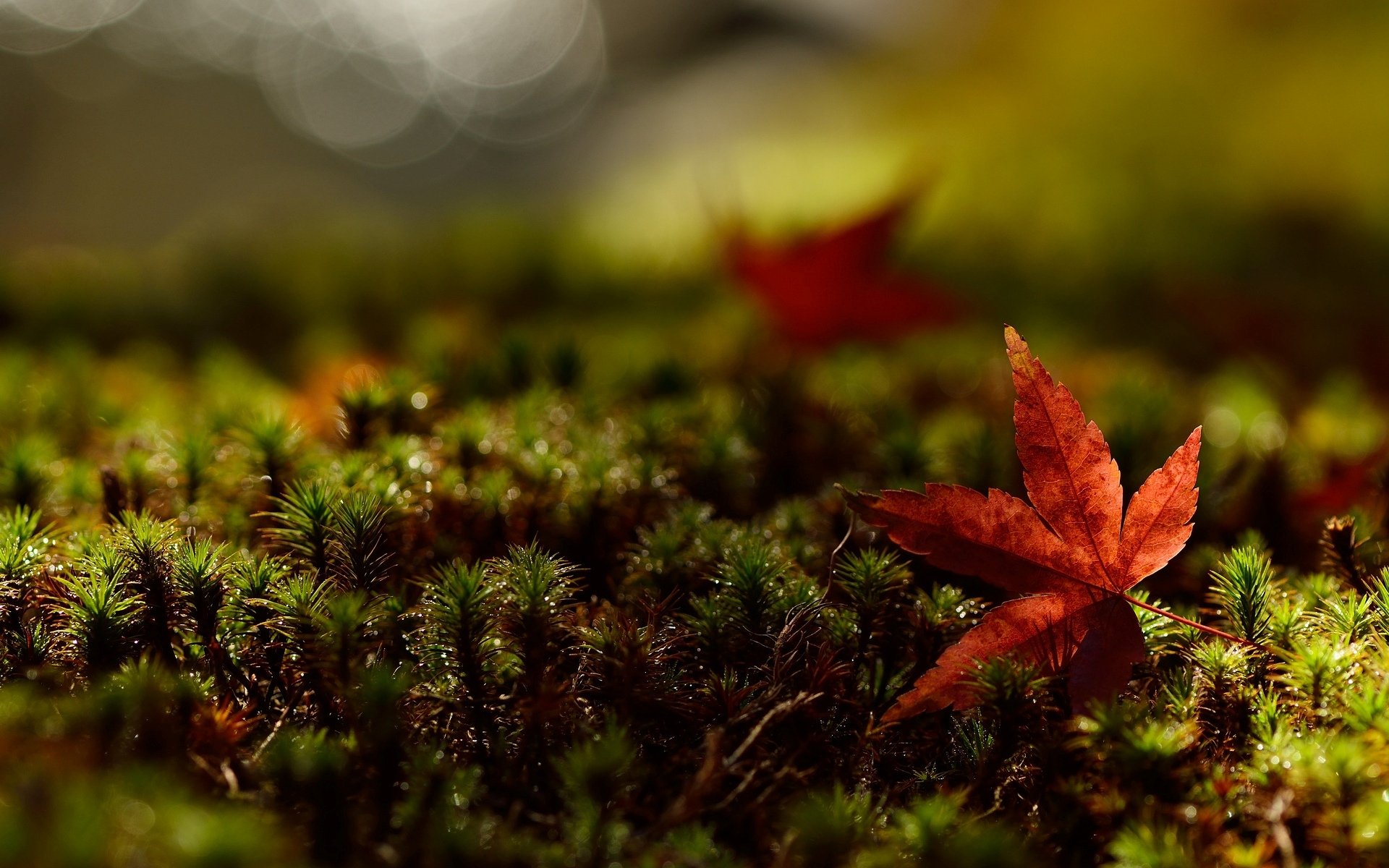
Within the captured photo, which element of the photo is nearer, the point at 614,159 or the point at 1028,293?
the point at 1028,293

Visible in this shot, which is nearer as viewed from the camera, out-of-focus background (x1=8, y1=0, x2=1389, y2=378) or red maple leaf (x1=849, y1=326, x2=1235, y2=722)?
red maple leaf (x1=849, y1=326, x2=1235, y2=722)

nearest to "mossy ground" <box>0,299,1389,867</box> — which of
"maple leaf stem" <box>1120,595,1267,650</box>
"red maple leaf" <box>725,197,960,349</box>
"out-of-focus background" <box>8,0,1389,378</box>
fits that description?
"maple leaf stem" <box>1120,595,1267,650</box>

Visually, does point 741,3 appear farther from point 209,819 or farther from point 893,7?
point 209,819

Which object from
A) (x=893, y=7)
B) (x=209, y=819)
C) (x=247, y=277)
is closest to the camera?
(x=209, y=819)

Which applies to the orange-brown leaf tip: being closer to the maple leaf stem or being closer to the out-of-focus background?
the maple leaf stem

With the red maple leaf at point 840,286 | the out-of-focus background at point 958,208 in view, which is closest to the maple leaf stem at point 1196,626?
the red maple leaf at point 840,286

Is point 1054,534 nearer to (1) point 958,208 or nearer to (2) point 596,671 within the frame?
(2) point 596,671

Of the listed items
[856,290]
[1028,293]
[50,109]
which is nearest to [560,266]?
[856,290]
